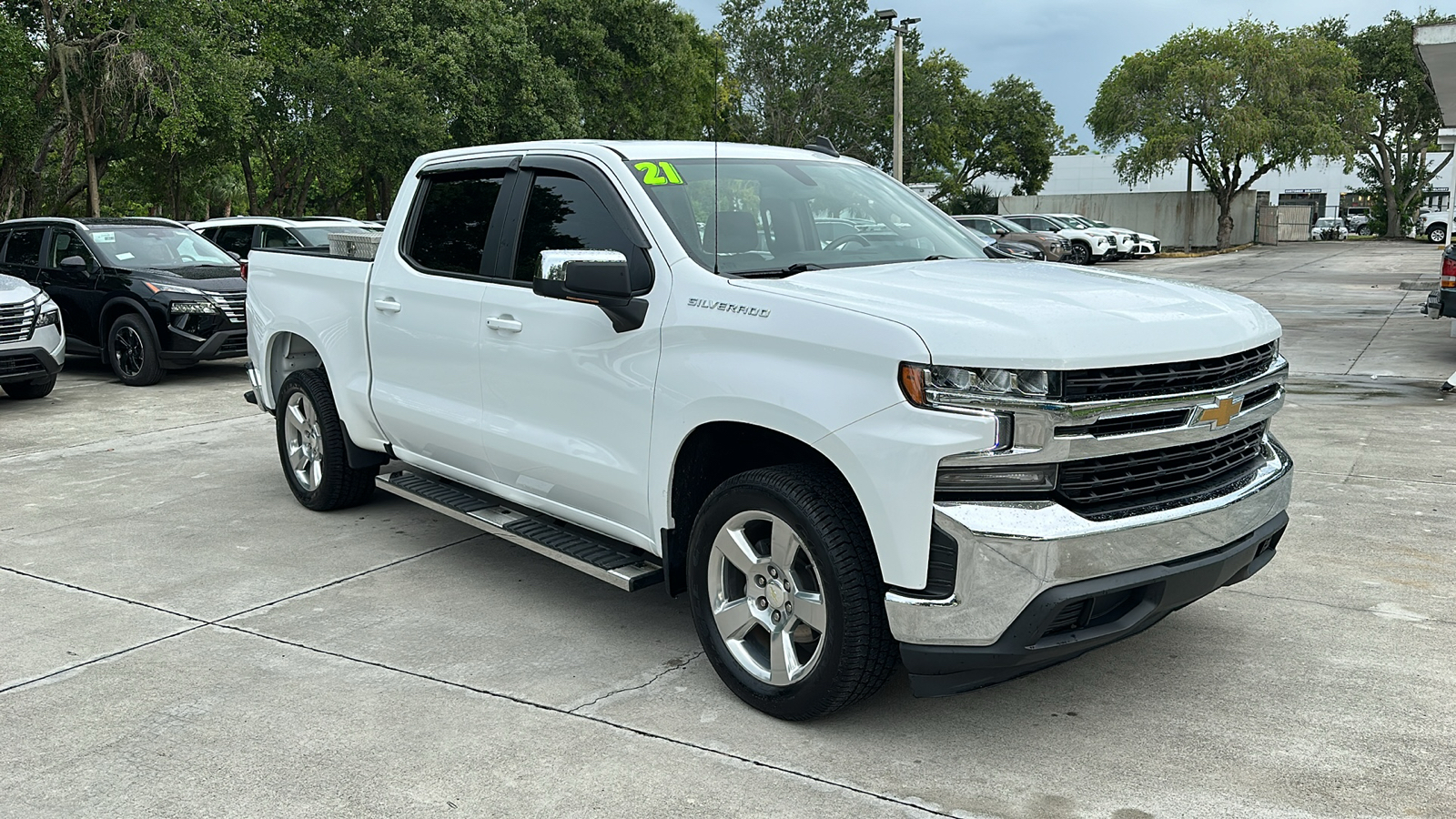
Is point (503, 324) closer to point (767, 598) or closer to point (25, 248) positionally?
point (767, 598)

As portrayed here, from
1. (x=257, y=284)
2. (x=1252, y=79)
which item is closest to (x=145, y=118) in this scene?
(x=257, y=284)

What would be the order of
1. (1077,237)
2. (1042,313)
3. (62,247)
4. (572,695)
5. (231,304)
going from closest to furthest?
(1042,313)
(572,695)
(231,304)
(62,247)
(1077,237)

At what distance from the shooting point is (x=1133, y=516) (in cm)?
348

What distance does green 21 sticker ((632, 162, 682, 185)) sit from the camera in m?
4.57

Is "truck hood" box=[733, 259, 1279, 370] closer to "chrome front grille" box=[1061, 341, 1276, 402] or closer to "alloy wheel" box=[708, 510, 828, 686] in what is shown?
"chrome front grille" box=[1061, 341, 1276, 402]

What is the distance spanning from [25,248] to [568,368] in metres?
11.6

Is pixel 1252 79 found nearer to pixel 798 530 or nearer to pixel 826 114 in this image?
pixel 826 114

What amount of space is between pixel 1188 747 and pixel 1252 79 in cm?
4276

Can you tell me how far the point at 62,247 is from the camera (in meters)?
13.0

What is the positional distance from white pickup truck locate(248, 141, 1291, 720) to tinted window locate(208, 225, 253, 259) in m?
11.7

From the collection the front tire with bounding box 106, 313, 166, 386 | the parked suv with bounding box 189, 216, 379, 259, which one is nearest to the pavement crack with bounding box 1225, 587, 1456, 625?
the front tire with bounding box 106, 313, 166, 386

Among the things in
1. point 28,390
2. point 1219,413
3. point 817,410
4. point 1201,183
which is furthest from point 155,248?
point 1201,183

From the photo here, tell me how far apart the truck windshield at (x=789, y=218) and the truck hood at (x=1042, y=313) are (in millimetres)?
280

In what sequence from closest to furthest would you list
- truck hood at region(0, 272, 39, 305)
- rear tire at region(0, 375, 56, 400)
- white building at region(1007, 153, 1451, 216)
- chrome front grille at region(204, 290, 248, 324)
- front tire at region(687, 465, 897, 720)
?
front tire at region(687, 465, 897, 720)
truck hood at region(0, 272, 39, 305)
rear tire at region(0, 375, 56, 400)
chrome front grille at region(204, 290, 248, 324)
white building at region(1007, 153, 1451, 216)
